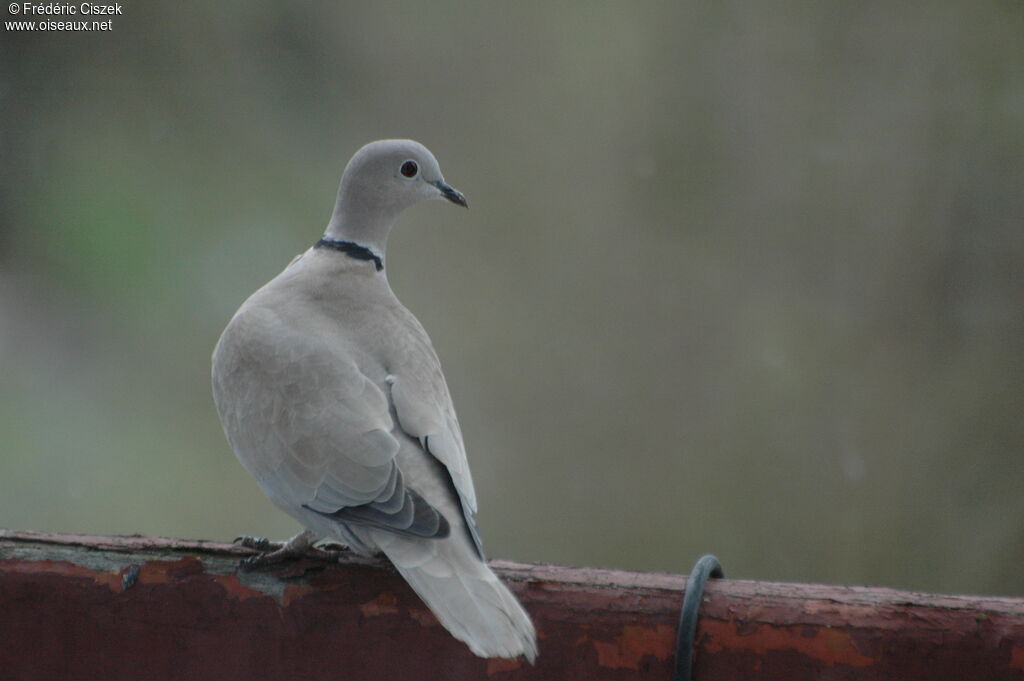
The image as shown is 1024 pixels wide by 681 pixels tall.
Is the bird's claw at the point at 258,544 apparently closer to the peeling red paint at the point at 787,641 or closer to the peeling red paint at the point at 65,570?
the peeling red paint at the point at 65,570

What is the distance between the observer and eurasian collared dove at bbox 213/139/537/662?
2.66 feet

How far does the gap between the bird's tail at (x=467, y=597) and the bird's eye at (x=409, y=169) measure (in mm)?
490

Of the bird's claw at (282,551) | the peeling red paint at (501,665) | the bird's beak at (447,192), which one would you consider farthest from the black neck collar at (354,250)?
the peeling red paint at (501,665)

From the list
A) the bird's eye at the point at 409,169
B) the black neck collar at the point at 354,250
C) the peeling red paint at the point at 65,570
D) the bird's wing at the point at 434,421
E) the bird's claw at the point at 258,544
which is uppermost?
the bird's eye at the point at 409,169

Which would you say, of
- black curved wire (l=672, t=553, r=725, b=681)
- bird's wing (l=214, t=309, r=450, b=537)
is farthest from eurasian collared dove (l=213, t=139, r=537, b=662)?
black curved wire (l=672, t=553, r=725, b=681)

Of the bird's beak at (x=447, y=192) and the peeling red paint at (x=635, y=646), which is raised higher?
the bird's beak at (x=447, y=192)

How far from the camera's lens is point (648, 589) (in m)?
0.72

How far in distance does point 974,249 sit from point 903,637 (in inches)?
104

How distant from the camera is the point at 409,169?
1193 mm

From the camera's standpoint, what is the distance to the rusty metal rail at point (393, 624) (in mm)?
675

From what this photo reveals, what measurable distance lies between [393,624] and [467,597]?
63mm

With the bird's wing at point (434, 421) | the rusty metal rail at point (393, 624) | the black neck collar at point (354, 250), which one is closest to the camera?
the rusty metal rail at point (393, 624)

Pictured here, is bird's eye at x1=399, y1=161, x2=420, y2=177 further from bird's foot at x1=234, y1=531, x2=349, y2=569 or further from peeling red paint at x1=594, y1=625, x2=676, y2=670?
peeling red paint at x1=594, y1=625, x2=676, y2=670

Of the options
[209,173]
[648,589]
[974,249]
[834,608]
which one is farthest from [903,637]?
[209,173]
